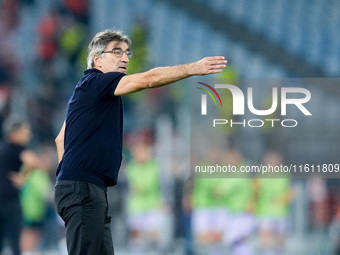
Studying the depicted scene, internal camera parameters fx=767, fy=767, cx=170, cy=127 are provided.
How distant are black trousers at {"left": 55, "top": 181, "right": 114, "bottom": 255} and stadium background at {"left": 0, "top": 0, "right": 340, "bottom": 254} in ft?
20.1

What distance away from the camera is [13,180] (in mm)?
6434

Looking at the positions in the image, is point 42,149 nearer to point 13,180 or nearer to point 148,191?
point 148,191

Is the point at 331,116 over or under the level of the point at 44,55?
under

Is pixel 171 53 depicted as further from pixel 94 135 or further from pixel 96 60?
pixel 94 135

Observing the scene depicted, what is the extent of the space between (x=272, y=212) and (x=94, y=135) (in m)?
5.63

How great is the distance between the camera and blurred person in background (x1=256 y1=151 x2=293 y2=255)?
8727mm

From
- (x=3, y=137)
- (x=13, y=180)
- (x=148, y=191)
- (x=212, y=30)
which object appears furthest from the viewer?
(x=212, y=30)

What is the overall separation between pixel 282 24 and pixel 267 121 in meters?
2.43

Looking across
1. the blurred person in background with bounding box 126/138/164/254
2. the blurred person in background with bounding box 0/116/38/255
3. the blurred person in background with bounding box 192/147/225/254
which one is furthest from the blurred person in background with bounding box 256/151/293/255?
the blurred person in background with bounding box 0/116/38/255

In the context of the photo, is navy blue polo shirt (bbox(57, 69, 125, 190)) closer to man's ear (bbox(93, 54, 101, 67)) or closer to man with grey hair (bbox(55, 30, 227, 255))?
man with grey hair (bbox(55, 30, 227, 255))

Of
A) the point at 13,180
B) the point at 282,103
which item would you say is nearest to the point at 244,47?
the point at 282,103

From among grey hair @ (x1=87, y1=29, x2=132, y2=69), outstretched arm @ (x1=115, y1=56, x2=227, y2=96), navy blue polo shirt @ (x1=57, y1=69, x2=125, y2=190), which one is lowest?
navy blue polo shirt @ (x1=57, y1=69, x2=125, y2=190)

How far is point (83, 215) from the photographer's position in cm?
338

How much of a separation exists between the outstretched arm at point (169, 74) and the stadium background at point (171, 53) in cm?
631
